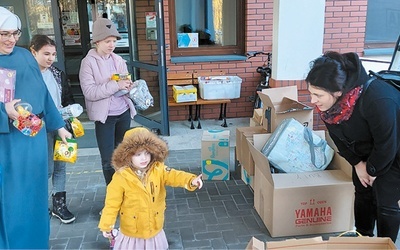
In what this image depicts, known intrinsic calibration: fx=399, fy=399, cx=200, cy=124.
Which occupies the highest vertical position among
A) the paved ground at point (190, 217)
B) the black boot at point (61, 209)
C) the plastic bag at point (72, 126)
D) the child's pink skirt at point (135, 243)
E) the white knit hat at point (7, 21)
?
the white knit hat at point (7, 21)

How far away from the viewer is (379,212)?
2400 mm

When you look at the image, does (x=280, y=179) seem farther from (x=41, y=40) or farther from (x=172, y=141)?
(x=172, y=141)

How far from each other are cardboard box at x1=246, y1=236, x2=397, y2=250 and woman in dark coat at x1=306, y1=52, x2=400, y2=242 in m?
0.46

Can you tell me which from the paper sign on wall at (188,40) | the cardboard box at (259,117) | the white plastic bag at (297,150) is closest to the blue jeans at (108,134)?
the white plastic bag at (297,150)

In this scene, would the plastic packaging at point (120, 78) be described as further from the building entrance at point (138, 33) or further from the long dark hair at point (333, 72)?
the building entrance at point (138, 33)

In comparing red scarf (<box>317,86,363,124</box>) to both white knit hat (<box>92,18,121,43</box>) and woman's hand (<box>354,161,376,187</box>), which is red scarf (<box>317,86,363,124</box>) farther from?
white knit hat (<box>92,18,121,43</box>)

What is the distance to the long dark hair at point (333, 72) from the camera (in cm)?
212

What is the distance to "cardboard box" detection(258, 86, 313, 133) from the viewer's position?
135 inches

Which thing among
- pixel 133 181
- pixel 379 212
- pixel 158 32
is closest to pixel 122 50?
pixel 158 32

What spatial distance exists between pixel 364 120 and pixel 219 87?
11.3 feet

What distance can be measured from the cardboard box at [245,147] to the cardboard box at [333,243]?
1535 millimetres

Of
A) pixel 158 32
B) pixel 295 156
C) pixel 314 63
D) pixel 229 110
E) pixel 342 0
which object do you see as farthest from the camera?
pixel 229 110

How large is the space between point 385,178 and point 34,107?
84.6 inches

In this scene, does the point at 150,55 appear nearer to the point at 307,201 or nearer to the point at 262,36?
the point at 262,36
